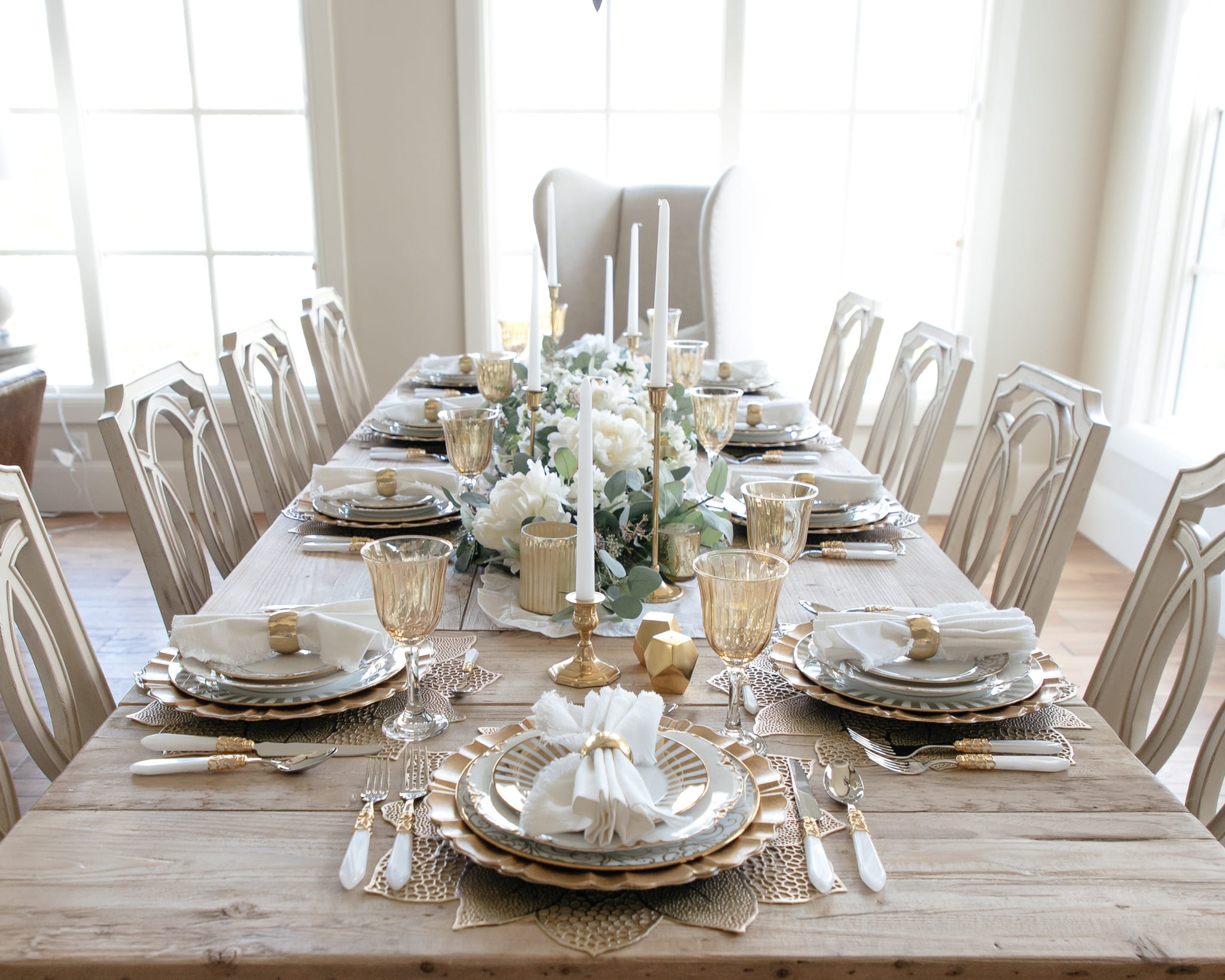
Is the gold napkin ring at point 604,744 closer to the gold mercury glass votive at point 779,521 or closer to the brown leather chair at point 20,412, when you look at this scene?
the gold mercury glass votive at point 779,521

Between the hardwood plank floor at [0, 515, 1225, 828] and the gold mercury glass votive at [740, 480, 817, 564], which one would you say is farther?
the hardwood plank floor at [0, 515, 1225, 828]

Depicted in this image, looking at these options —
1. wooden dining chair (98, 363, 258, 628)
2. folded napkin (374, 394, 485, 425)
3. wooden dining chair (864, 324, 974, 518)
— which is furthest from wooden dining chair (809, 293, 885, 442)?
wooden dining chair (98, 363, 258, 628)

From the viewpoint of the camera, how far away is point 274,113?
12.3ft

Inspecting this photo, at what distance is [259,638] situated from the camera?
3.47 ft

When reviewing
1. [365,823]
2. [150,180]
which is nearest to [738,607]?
[365,823]

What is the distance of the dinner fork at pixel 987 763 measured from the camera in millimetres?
916

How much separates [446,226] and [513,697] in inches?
118

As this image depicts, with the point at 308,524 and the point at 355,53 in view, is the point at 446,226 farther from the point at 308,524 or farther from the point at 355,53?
the point at 308,524

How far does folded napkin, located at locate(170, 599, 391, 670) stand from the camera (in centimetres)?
103

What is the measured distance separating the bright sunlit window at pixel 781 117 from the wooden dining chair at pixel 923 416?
4.31 ft

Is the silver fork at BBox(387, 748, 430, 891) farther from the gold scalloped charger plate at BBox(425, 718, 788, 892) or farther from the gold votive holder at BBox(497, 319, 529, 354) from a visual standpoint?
the gold votive holder at BBox(497, 319, 529, 354)

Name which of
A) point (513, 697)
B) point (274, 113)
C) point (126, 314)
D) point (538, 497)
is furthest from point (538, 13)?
point (513, 697)

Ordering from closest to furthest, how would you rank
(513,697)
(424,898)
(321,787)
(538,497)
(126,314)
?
(424,898)
(321,787)
(513,697)
(538,497)
(126,314)

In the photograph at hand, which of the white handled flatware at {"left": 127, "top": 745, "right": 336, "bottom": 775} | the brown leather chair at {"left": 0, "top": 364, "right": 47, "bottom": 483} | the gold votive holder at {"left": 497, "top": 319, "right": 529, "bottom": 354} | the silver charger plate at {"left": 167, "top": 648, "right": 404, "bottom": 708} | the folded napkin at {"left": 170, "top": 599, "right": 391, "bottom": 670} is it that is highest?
the gold votive holder at {"left": 497, "top": 319, "right": 529, "bottom": 354}
